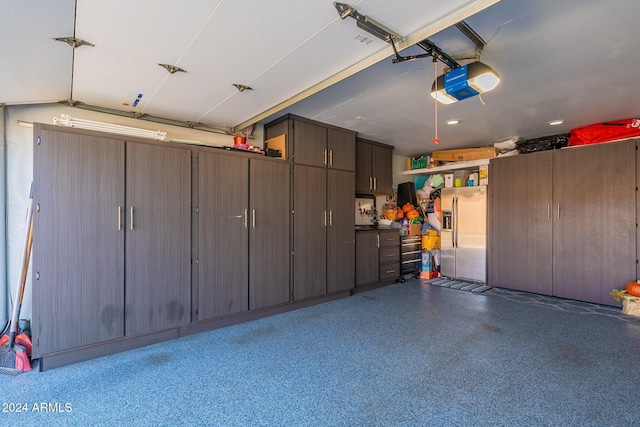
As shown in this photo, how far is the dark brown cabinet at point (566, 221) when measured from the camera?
13.3 ft

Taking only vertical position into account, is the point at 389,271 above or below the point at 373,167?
below

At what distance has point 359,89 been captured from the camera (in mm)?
3064

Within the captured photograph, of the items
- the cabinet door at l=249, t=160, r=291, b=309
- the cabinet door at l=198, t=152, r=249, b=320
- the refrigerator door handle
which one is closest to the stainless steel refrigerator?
the refrigerator door handle

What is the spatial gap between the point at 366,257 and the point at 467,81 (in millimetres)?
3192

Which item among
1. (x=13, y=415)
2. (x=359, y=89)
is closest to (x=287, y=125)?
(x=359, y=89)

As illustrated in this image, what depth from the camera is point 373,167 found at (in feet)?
17.5

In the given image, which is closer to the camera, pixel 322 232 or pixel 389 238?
pixel 322 232

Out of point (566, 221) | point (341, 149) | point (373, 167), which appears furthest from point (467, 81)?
point (566, 221)

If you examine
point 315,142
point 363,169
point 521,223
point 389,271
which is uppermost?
point 315,142

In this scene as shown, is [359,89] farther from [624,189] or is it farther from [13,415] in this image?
[624,189]

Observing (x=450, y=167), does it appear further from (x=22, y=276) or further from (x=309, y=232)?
(x=22, y=276)

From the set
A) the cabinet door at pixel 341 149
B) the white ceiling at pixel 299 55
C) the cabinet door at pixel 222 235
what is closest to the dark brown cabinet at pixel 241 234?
the cabinet door at pixel 222 235

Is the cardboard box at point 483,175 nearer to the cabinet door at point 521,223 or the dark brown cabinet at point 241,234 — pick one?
the cabinet door at point 521,223

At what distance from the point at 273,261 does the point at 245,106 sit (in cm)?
183
